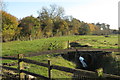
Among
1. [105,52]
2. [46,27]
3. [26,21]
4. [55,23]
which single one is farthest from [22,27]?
[105,52]

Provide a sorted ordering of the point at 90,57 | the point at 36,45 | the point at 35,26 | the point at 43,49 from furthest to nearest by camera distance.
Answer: the point at 35,26 < the point at 36,45 < the point at 43,49 < the point at 90,57

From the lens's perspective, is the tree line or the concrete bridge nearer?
the concrete bridge

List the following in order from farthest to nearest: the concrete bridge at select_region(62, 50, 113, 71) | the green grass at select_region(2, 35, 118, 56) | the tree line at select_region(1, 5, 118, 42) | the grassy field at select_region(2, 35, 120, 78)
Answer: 1. the tree line at select_region(1, 5, 118, 42)
2. the green grass at select_region(2, 35, 118, 56)
3. the concrete bridge at select_region(62, 50, 113, 71)
4. the grassy field at select_region(2, 35, 120, 78)

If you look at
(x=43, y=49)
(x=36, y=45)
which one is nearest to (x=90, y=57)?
(x=43, y=49)

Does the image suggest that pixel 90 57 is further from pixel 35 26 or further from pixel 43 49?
pixel 35 26

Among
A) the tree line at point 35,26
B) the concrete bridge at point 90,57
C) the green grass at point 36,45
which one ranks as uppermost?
the tree line at point 35,26

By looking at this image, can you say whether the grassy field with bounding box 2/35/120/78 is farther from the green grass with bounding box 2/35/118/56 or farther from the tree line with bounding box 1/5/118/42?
the tree line with bounding box 1/5/118/42

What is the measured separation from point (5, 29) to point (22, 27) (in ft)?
46.1

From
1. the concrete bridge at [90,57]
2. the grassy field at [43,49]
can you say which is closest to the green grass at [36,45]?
the grassy field at [43,49]

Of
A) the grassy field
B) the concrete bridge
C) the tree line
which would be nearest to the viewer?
the grassy field

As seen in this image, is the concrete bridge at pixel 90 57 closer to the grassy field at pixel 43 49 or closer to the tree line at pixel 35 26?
the grassy field at pixel 43 49

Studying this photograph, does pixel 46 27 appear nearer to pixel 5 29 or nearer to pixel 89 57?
pixel 5 29

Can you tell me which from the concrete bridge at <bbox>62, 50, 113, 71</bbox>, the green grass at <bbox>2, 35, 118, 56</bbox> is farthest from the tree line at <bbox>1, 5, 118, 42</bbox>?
the concrete bridge at <bbox>62, 50, 113, 71</bbox>

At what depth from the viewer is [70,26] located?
271 feet
